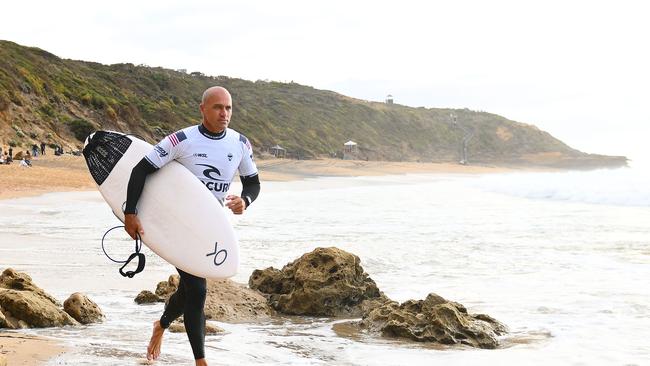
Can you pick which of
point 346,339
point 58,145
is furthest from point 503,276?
point 58,145

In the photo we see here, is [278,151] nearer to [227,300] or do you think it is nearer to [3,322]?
[227,300]

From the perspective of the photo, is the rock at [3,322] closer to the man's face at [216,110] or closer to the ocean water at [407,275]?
the ocean water at [407,275]

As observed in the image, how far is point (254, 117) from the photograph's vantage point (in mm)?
66750

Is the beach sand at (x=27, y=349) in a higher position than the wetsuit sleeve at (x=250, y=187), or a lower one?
lower

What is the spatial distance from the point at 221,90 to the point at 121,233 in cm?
837

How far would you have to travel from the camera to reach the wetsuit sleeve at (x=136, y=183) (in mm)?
3834

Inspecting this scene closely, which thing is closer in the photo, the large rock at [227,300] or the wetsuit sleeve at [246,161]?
the wetsuit sleeve at [246,161]

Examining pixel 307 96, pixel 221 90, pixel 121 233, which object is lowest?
pixel 121 233

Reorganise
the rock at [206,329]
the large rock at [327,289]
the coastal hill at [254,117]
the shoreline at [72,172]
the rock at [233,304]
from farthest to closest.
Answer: the coastal hill at [254,117] < the shoreline at [72,172] < the large rock at [327,289] < the rock at [233,304] < the rock at [206,329]

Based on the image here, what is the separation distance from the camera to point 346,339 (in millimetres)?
5492

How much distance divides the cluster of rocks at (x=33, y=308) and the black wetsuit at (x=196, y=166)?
1659 millimetres

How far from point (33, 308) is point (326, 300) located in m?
2.38

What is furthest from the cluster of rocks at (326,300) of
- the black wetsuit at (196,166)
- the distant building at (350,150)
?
the distant building at (350,150)

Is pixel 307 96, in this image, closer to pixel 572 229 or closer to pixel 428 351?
pixel 572 229
